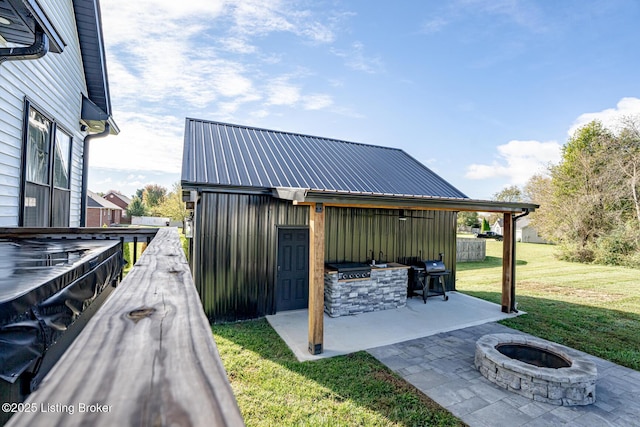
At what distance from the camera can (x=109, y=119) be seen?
6906mm

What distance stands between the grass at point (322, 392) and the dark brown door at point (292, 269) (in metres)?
1.91

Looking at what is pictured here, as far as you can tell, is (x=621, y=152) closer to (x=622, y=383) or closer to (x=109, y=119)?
(x=622, y=383)

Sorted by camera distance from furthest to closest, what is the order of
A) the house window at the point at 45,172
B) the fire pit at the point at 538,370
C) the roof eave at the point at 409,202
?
the roof eave at the point at 409,202, the house window at the point at 45,172, the fire pit at the point at 538,370

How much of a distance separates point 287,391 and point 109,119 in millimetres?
7000

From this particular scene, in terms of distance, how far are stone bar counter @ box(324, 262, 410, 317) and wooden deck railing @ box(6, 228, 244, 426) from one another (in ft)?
20.4

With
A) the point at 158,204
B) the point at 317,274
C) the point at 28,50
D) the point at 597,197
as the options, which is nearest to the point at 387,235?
the point at 317,274

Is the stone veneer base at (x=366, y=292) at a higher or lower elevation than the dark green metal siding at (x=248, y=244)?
lower

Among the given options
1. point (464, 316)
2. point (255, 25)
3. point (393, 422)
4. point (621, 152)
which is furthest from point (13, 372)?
point (621, 152)

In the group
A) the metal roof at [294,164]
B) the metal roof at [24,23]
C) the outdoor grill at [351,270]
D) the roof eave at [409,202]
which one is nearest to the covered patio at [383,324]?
the outdoor grill at [351,270]

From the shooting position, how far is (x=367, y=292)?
23.1ft

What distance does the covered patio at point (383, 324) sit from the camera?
5277mm

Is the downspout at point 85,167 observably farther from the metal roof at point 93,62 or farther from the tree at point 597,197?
the tree at point 597,197

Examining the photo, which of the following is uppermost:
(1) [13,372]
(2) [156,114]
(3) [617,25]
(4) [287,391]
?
(3) [617,25]

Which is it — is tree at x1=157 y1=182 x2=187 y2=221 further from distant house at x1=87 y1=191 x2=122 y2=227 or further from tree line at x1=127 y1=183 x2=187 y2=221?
distant house at x1=87 y1=191 x2=122 y2=227
